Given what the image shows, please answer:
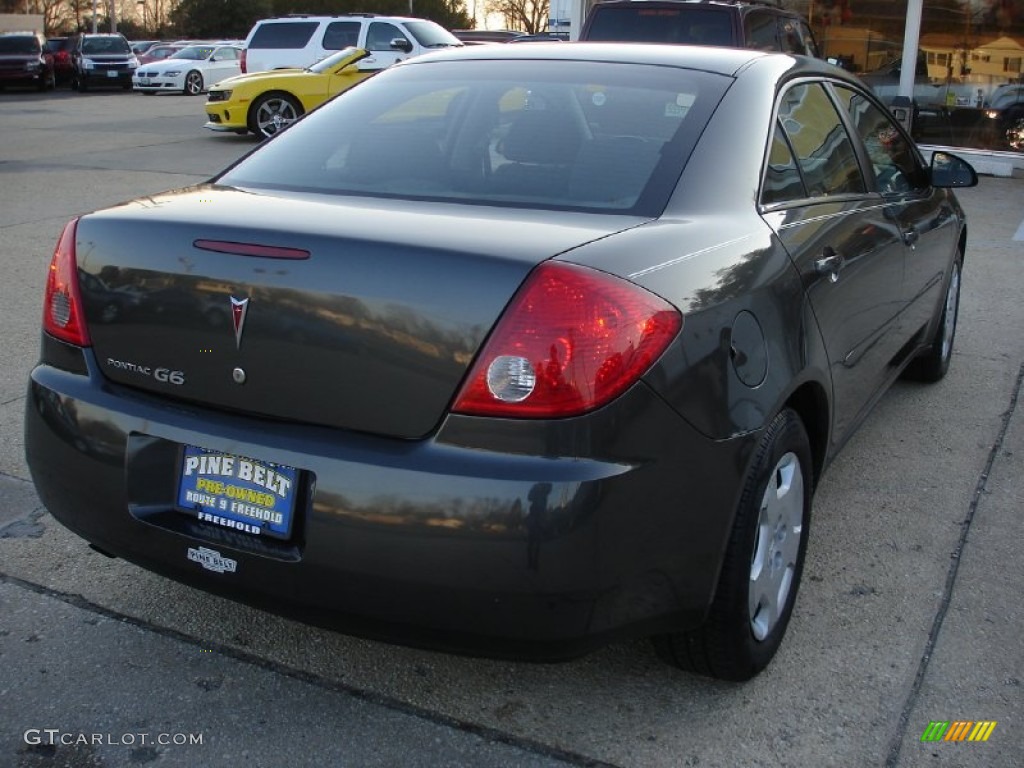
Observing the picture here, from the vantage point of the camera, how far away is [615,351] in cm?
227

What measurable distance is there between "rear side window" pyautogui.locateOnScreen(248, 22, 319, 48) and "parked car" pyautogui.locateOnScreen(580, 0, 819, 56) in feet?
29.2

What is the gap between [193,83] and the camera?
30984 mm

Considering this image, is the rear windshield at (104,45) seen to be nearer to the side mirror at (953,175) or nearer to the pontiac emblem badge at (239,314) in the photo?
the side mirror at (953,175)

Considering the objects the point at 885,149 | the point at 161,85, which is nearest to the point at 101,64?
the point at 161,85

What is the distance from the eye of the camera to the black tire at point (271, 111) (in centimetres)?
1595

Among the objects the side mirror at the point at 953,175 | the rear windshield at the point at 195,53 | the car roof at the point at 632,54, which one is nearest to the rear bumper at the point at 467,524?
the car roof at the point at 632,54

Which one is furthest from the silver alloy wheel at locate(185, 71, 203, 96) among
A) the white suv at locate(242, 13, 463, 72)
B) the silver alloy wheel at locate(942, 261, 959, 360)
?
the silver alloy wheel at locate(942, 261, 959, 360)

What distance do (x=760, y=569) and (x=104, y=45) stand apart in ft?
116

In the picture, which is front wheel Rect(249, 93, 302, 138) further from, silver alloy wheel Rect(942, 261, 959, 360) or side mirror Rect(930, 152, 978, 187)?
side mirror Rect(930, 152, 978, 187)

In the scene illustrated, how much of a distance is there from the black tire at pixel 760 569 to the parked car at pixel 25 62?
3372cm

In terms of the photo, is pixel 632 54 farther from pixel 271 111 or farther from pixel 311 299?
pixel 271 111

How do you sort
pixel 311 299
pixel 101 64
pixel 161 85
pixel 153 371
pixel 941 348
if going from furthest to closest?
pixel 101 64
pixel 161 85
pixel 941 348
pixel 153 371
pixel 311 299

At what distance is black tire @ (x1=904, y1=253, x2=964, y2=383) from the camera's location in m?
5.26

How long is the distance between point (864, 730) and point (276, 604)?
1.41m
